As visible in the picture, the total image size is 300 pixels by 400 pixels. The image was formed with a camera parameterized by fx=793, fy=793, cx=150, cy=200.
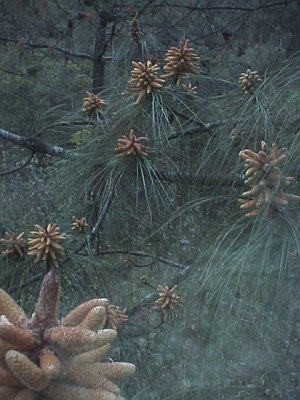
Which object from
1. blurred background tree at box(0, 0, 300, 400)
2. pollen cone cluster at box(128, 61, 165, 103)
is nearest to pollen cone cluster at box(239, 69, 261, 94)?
blurred background tree at box(0, 0, 300, 400)

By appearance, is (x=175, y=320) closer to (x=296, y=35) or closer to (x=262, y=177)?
(x=262, y=177)

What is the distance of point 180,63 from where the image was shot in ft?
5.29

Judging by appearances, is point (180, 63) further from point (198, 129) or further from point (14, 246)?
point (14, 246)

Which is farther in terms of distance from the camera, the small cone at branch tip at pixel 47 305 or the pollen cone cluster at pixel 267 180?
the pollen cone cluster at pixel 267 180

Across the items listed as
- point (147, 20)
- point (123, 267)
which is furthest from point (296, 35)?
point (123, 267)

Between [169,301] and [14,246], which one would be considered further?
[169,301]

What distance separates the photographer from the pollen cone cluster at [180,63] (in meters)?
1.61

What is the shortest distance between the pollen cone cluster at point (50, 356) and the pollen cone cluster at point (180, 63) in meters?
1.04

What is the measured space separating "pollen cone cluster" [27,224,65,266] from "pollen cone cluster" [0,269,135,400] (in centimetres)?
79

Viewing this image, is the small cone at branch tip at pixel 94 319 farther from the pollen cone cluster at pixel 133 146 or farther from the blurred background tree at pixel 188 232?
the pollen cone cluster at pixel 133 146

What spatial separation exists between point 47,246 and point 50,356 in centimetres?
84

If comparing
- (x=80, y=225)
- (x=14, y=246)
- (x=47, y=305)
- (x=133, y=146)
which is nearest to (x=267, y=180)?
(x=133, y=146)

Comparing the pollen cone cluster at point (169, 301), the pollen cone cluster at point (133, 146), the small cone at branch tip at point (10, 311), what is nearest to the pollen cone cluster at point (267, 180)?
the pollen cone cluster at point (133, 146)

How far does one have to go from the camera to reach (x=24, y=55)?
3713 mm
